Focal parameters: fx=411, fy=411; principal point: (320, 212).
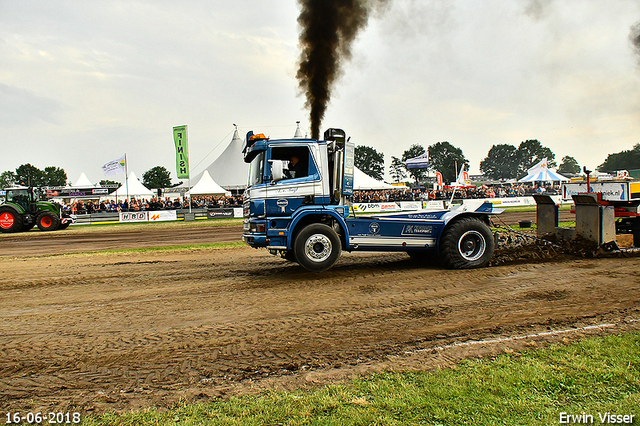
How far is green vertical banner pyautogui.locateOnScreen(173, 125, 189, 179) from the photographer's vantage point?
29.8m

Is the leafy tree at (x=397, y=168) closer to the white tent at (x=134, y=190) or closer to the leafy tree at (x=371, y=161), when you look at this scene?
the leafy tree at (x=371, y=161)

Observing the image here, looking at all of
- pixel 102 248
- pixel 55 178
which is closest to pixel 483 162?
pixel 55 178

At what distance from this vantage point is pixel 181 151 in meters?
30.1

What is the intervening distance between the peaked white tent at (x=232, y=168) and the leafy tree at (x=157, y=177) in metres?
93.8

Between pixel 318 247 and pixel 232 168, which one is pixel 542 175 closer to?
pixel 232 168

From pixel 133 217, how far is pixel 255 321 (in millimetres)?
28791

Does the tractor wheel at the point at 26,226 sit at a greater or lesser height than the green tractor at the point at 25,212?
lesser

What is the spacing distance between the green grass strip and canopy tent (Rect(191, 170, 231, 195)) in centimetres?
3563

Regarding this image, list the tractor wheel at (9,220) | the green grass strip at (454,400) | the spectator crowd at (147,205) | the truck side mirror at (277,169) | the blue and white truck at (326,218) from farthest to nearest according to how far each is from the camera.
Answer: the spectator crowd at (147,205) < the tractor wheel at (9,220) < the blue and white truck at (326,218) < the truck side mirror at (277,169) < the green grass strip at (454,400)

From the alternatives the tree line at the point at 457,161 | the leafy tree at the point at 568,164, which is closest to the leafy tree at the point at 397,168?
A: the tree line at the point at 457,161

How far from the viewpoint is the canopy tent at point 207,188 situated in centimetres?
3738

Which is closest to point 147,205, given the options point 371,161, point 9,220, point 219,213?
point 219,213

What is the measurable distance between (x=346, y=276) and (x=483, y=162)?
161 metres

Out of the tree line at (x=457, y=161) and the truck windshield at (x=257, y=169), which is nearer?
the truck windshield at (x=257, y=169)
